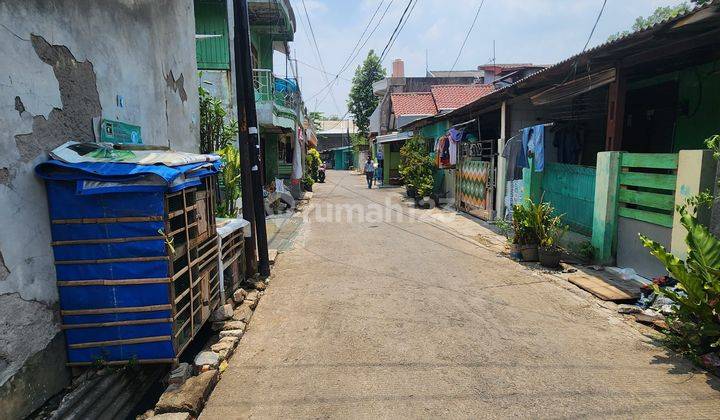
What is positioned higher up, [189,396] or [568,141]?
[568,141]

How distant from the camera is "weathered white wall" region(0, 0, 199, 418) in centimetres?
308

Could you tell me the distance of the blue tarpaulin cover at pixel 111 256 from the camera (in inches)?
136

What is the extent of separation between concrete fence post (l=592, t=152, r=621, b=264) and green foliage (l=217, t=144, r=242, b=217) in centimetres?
628

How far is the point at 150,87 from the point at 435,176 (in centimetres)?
1380

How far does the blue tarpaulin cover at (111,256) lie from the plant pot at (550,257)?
6.28m

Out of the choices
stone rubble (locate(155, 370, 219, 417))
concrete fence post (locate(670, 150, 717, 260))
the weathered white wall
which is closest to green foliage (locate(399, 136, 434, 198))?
concrete fence post (locate(670, 150, 717, 260))

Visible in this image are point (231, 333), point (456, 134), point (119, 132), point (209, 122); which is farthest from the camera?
point (456, 134)

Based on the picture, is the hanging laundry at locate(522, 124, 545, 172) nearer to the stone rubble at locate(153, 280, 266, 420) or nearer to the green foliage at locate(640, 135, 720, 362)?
the green foliage at locate(640, 135, 720, 362)

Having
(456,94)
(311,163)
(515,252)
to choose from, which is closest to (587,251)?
(515,252)

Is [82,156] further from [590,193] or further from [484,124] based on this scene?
[484,124]

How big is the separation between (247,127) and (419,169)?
1153 cm

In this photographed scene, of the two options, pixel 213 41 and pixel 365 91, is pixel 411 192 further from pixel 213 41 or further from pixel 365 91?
pixel 365 91

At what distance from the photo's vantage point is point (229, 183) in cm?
772

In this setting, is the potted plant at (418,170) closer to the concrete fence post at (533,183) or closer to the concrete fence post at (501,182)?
the concrete fence post at (501,182)
